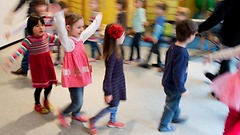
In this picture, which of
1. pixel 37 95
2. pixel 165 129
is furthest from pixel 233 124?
pixel 37 95

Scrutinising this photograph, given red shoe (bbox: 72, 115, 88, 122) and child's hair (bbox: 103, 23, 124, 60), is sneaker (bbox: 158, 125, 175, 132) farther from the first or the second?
child's hair (bbox: 103, 23, 124, 60)

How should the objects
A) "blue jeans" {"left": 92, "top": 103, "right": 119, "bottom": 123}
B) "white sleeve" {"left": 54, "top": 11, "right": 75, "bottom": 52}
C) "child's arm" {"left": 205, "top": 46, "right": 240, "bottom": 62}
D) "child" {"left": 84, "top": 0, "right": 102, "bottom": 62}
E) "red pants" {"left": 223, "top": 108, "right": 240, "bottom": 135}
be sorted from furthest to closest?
"child" {"left": 84, "top": 0, "right": 102, "bottom": 62}, "blue jeans" {"left": 92, "top": 103, "right": 119, "bottom": 123}, "white sleeve" {"left": 54, "top": 11, "right": 75, "bottom": 52}, "child's arm" {"left": 205, "top": 46, "right": 240, "bottom": 62}, "red pants" {"left": 223, "top": 108, "right": 240, "bottom": 135}

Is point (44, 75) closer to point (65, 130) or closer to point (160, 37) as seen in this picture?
point (65, 130)

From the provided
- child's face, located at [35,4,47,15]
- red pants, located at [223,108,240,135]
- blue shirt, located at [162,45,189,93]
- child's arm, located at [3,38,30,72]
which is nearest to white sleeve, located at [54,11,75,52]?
child's arm, located at [3,38,30,72]

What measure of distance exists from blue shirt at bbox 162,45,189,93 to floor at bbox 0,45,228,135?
1.76 ft

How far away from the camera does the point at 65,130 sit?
242 centimetres

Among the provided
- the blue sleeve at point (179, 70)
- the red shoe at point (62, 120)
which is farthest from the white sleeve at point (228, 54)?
the red shoe at point (62, 120)

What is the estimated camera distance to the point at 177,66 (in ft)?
6.89

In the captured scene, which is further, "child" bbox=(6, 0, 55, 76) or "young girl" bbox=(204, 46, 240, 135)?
"child" bbox=(6, 0, 55, 76)

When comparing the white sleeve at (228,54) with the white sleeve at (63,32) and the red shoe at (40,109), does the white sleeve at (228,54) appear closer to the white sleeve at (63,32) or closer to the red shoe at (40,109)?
the white sleeve at (63,32)

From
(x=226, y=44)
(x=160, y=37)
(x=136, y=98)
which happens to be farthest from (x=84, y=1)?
(x=226, y=44)

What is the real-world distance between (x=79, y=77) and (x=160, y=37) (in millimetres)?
1702

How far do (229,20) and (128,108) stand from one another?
132cm

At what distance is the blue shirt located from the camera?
6.87 ft
